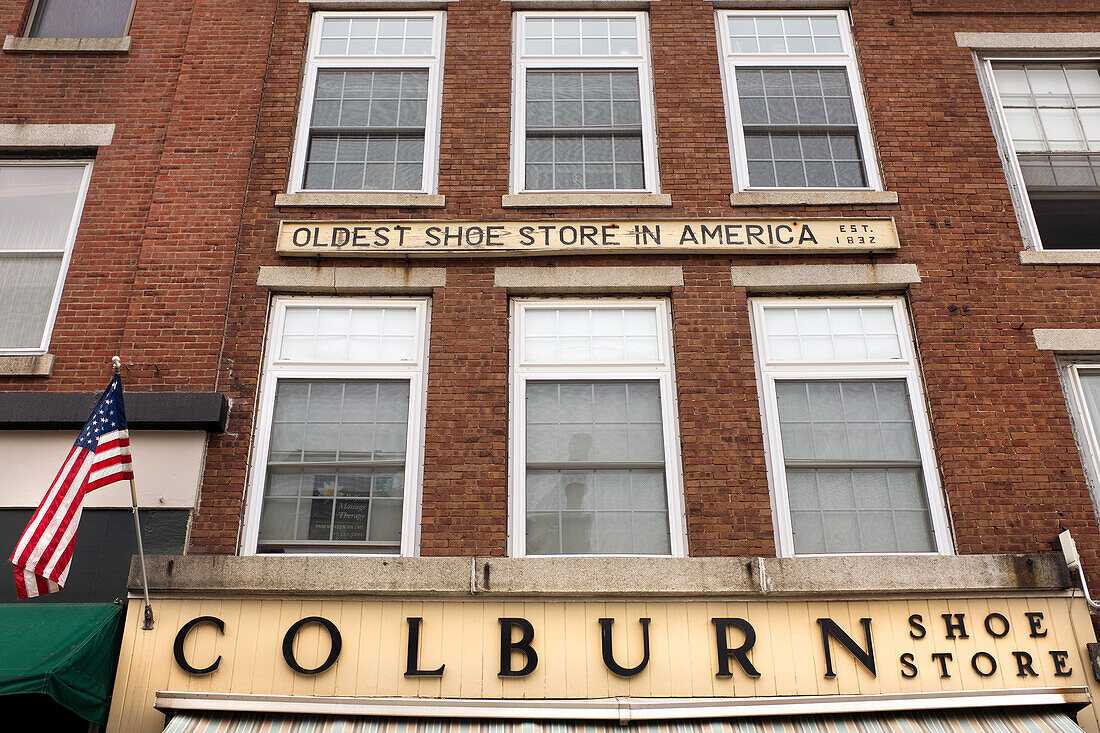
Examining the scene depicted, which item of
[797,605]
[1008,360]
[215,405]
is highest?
[1008,360]

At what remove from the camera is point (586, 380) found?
8508 millimetres

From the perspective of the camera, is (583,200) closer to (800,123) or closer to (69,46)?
(800,123)

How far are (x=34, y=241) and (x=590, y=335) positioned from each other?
6.00 metres

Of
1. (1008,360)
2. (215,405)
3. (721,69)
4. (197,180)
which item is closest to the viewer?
(215,405)

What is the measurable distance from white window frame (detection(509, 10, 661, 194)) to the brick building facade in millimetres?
47

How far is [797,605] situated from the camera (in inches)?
289

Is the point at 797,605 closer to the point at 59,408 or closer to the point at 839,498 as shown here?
the point at 839,498

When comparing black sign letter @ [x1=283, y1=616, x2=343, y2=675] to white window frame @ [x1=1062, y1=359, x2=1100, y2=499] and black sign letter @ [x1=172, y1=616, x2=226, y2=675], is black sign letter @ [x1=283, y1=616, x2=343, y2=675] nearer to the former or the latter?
black sign letter @ [x1=172, y1=616, x2=226, y2=675]

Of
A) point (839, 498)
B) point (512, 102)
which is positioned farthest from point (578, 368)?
point (512, 102)

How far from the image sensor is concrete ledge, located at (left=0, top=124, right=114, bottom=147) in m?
9.50

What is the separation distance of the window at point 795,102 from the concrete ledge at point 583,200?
1010mm

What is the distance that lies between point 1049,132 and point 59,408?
10.8 m

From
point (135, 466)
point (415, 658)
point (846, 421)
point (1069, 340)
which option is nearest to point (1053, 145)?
point (1069, 340)

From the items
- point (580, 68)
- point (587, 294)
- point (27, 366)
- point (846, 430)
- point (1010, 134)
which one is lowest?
point (846, 430)
